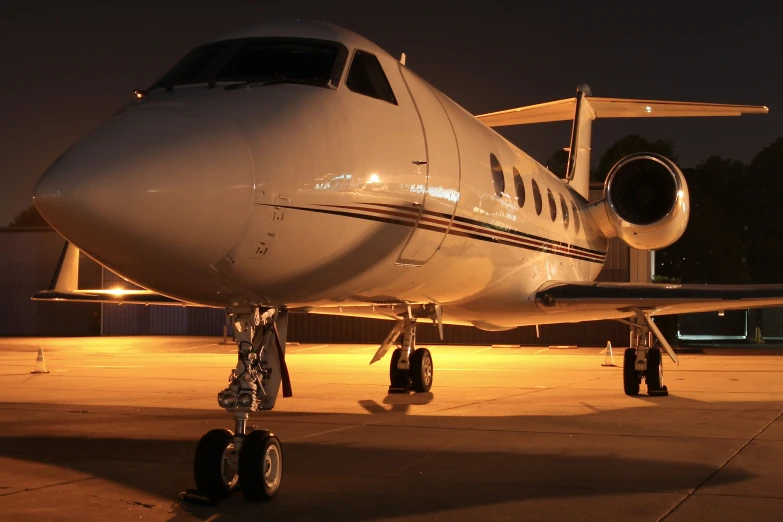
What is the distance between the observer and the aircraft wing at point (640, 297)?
1142 centimetres

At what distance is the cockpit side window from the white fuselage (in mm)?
77

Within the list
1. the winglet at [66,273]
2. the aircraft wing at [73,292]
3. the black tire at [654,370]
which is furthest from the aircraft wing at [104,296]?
the black tire at [654,370]

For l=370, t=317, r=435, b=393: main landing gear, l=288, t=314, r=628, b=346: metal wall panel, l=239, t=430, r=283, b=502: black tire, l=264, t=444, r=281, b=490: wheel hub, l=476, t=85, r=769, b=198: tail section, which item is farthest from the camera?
l=288, t=314, r=628, b=346: metal wall panel

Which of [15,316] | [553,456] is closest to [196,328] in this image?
[15,316]

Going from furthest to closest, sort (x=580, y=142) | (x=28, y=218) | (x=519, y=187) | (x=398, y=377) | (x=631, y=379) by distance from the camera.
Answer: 1. (x=28, y=218)
2. (x=580, y=142)
3. (x=398, y=377)
4. (x=631, y=379)
5. (x=519, y=187)

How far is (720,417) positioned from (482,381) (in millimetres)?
5945

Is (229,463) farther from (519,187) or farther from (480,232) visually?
(519,187)

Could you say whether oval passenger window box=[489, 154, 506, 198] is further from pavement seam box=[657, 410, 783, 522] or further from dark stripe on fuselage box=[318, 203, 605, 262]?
pavement seam box=[657, 410, 783, 522]

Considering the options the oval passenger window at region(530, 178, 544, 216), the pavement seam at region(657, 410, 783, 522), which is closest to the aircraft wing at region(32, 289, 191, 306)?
the oval passenger window at region(530, 178, 544, 216)

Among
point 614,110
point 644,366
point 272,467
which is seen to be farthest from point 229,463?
point 614,110

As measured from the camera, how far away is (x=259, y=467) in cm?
597

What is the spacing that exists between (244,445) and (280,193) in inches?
67.7

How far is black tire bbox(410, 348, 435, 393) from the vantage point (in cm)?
1341

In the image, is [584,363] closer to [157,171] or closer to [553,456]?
[553,456]
